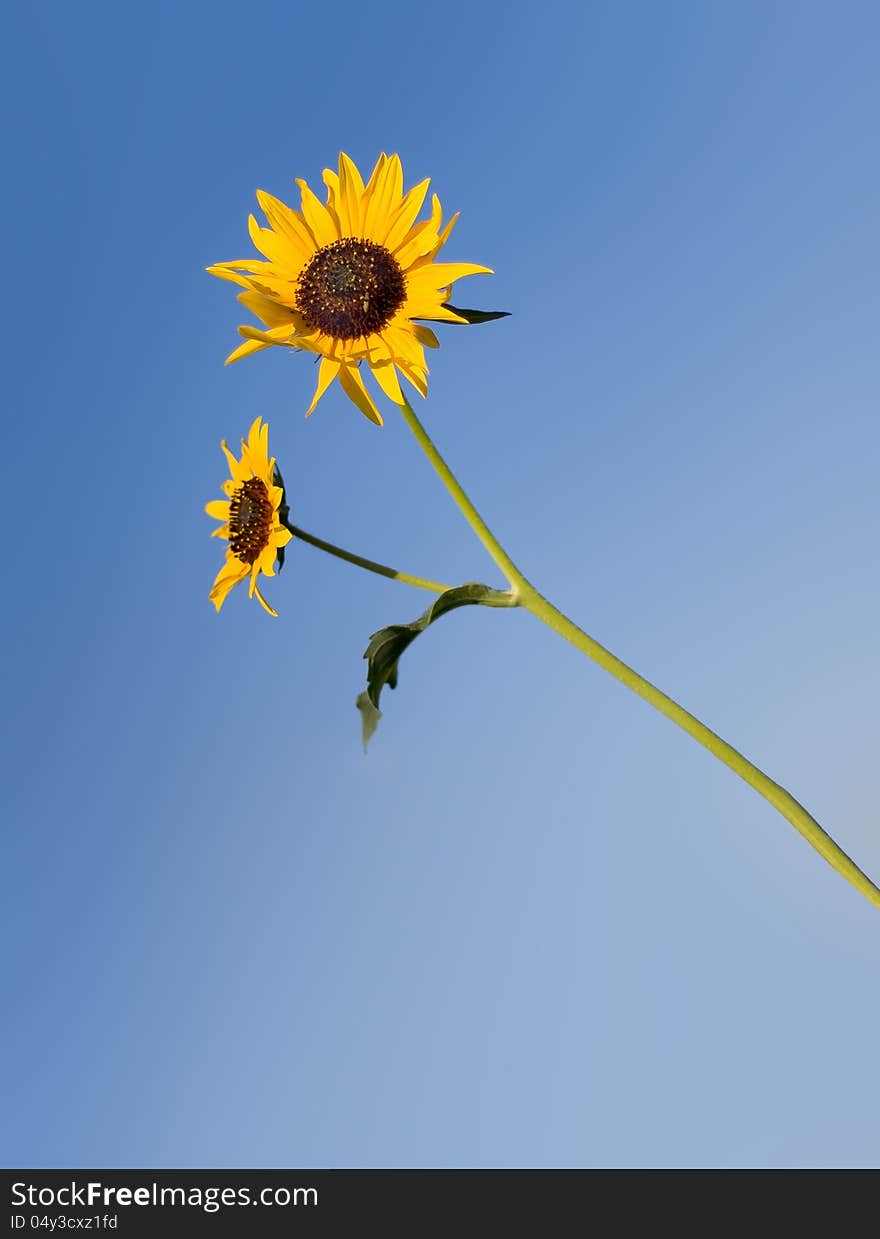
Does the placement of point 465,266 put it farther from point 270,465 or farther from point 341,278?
point 270,465

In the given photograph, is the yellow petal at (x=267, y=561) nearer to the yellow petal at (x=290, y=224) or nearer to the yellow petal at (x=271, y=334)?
the yellow petal at (x=271, y=334)

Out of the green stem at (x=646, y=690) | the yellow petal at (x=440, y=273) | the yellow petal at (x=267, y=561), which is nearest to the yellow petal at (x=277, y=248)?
the yellow petal at (x=440, y=273)

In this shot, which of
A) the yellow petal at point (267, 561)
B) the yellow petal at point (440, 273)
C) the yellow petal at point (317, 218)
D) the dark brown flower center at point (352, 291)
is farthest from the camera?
the yellow petal at point (267, 561)

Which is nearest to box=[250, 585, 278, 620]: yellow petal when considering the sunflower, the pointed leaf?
the sunflower

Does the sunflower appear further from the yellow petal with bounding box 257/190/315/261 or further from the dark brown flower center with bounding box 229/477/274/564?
the yellow petal with bounding box 257/190/315/261

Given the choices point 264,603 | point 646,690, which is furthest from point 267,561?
point 646,690

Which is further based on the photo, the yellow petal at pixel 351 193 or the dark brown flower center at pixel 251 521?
the dark brown flower center at pixel 251 521
